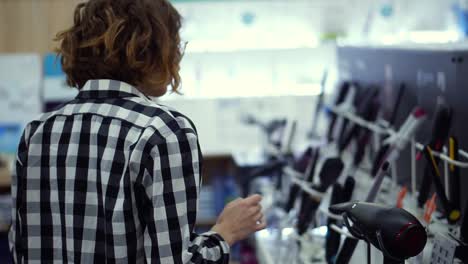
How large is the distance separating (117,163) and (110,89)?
155 millimetres

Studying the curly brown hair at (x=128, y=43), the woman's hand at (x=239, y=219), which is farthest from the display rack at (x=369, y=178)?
the curly brown hair at (x=128, y=43)

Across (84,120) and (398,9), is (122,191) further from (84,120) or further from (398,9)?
(398,9)

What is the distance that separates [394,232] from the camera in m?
0.99

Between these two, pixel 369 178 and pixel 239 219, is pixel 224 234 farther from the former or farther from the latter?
pixel 369 178

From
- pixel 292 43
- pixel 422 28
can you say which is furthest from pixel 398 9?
pixel 292 43

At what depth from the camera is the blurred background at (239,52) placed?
455cm

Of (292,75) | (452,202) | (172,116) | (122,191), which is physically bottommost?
(292,75)

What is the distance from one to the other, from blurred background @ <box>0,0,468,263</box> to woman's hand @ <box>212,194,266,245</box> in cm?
329

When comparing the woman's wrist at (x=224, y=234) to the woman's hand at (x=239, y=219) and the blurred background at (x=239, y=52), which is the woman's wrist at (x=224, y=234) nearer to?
the woman's hand at (x=239, y=219)

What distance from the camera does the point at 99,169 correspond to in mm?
1146

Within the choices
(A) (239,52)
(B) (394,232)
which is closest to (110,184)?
(B) (394,232)

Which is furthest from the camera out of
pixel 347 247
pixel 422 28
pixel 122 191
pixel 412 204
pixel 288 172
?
pixel 422 28

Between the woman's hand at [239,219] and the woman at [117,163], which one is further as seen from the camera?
the woman's hand at [239,219]

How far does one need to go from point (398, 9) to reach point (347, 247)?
3.57 meters
